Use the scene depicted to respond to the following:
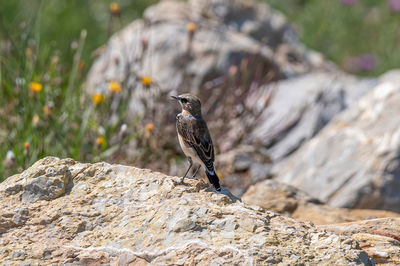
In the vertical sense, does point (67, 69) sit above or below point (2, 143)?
above

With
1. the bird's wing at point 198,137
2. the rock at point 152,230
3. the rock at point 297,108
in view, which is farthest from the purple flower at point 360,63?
the rock at point 152,230

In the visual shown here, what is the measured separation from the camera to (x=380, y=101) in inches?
262

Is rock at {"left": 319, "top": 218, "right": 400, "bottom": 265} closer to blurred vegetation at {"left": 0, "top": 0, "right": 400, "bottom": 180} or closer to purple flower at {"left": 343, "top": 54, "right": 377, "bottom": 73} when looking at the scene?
blurred vegetation at {"left": 0, "top": 0, "right": 400, "bottom": 180}

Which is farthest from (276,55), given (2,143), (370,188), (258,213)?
(258,213)

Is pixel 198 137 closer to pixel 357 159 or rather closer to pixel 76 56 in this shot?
pixel 357 159

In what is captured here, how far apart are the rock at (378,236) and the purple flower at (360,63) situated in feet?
25.6

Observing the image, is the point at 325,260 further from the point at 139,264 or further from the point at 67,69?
the point at 67,69

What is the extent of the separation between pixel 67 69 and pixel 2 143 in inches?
91.9

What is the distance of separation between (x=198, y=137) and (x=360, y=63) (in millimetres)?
7591

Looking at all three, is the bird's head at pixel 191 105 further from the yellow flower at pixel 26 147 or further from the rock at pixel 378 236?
the rock at pixel 378 236

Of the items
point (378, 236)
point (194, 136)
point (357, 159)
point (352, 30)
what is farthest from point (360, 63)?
point (378, 236)

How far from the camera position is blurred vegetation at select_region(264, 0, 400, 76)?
11555mm

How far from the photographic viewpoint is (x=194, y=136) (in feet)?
15.0

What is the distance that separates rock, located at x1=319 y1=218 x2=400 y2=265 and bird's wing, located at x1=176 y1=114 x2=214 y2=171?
1.00m
